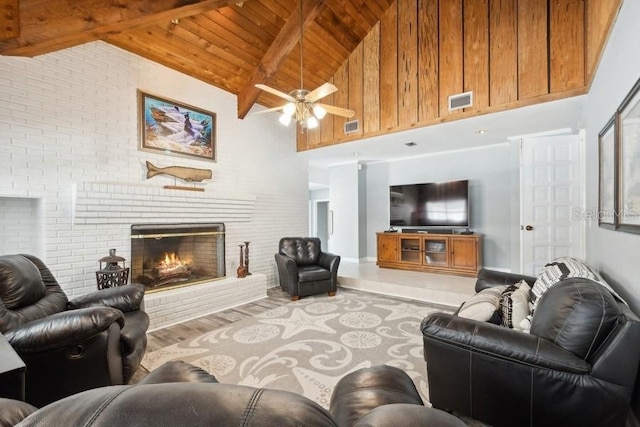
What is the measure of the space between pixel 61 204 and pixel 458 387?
12.5 feet

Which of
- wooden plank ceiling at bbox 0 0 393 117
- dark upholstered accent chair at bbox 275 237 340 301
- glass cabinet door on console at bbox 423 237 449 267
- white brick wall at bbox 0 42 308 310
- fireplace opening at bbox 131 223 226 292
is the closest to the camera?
wooden plank ceiling at bbox 0 0 393 117

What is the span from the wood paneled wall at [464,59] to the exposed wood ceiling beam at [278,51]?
130cm

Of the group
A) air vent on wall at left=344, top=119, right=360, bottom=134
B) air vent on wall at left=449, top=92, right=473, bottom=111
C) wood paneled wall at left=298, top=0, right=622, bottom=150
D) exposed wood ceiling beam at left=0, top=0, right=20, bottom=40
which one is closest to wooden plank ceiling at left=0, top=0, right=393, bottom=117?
exposed wood ceiling beam at left=0, top=0, right=20, bottom=40

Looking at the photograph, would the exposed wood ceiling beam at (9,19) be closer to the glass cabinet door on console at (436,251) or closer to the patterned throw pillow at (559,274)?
the patterned throw pillow at (559,274)

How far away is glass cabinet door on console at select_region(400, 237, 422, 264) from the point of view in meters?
5.89

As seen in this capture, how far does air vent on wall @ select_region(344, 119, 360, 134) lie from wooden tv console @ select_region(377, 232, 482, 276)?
95.0 inches

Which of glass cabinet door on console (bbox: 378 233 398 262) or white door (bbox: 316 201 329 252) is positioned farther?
white door (bbox: 316 201 329 252)

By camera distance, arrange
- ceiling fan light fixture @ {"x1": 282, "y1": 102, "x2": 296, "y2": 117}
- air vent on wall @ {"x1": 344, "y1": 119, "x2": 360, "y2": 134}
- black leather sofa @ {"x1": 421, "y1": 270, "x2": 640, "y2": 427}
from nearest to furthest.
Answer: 1. black leather sofa @ {"x1": 421, "y1": 270, "x2": 640, "y2": 427}
2. ceiling fan light fixture @ {"x1": 282, "y1": 102, "x2": 296, "y2": 117}
3. air vent on wall @ {"x1": 344, "y1": 119, "x2": 360, "y2": 134}

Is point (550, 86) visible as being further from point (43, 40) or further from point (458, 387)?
point (43, 40)

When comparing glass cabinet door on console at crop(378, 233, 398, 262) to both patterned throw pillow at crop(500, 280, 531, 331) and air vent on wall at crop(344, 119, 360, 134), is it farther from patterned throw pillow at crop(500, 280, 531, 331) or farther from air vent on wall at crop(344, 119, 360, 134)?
patterned throw pillow at crop(500, 280, 531, 331)

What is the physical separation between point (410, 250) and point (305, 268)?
8.26 ft

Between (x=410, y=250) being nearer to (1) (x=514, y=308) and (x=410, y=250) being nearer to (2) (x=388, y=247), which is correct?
(2) (x=388, y=247)

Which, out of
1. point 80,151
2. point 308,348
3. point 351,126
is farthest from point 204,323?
point 351,126

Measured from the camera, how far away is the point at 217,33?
379cm
